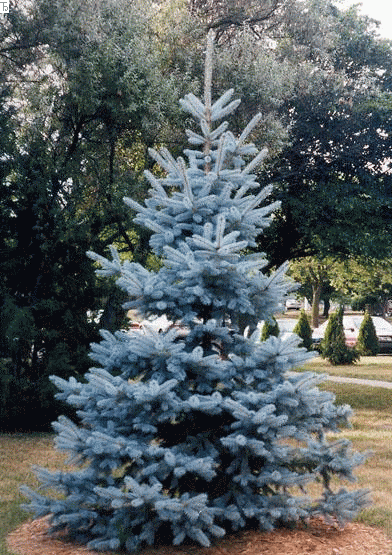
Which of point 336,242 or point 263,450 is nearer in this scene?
point 263,450

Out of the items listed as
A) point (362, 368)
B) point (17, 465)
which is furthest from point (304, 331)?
point (17, 465)

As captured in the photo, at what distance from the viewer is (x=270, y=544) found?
16.1 ft

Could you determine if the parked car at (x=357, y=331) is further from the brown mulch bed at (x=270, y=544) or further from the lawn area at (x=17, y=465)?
the brown mulch bed at (x=270, y=544)

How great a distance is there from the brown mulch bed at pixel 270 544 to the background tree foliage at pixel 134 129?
494 centimetres

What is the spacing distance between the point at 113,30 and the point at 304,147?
200 inches

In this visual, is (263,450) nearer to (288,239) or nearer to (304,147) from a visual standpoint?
(304,147)

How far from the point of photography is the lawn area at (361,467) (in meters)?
5.92

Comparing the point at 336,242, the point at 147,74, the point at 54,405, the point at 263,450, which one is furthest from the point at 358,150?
the point at 263,450

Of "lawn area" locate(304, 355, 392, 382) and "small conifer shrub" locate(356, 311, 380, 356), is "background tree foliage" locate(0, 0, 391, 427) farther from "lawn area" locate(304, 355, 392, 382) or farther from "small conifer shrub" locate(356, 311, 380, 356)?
"small conifer shrub" locate(356, 311, 380, 356)

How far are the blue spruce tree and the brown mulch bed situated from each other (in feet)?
0.35

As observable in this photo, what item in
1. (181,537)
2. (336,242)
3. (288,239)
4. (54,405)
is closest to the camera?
(181,537)

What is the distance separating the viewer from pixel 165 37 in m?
13.3

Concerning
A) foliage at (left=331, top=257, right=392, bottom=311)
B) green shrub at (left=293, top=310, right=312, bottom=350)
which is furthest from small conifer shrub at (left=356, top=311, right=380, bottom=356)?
green shrub at (left=293, top=310, right=312, bottom=350)

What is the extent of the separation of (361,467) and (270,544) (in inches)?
146
